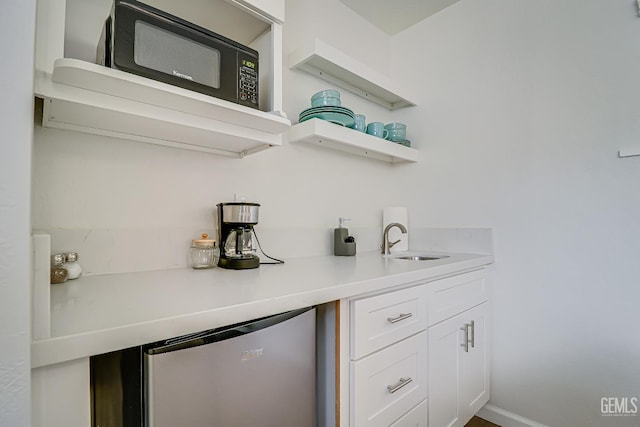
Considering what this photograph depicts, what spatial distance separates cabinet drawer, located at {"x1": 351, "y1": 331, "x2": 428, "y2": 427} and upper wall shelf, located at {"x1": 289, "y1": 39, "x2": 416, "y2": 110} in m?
1.33

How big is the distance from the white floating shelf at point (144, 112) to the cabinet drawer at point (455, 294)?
36.3 inches

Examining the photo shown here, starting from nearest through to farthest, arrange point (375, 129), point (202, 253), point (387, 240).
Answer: point (202, 253) < point (375, 129) < point (387, 240)

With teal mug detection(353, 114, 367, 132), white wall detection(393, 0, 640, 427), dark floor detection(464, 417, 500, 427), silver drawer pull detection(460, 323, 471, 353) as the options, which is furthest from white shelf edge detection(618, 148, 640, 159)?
dark floor detection(464, 417, 500, 427)

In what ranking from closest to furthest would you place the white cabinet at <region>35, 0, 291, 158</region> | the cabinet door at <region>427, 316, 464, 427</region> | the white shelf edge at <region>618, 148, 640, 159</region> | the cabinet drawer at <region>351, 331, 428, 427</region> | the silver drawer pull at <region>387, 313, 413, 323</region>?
the white cabinet at <region>35, 0, 291, 158</region>, the cabinet drawer at <region>351, 331, 428, 427</region>, the silver drawer pull at <region>387, 313, 413, 323</region>, the cabinet door at <region>427, 316, 464, 427</region>, the white shelf edge at <region>618, 148, 640, 159</region>

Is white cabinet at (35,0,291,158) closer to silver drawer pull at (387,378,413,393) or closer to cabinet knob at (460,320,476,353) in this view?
silver drawer pull at (387,378,413,393)

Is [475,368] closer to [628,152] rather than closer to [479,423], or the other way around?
[479,423]

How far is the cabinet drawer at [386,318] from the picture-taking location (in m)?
0.96

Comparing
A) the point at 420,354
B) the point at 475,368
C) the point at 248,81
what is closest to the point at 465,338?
the point at 475,368

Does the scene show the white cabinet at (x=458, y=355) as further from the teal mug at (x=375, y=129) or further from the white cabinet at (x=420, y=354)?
the teal mug at (x=375, y=129)

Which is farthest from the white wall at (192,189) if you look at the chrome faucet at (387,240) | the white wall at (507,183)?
the chrome faucet at (387,240)

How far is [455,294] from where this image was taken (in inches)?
57.0

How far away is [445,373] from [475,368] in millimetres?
345

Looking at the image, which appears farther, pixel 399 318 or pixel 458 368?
pixel 458 368

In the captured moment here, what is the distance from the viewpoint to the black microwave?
0.79 meters
